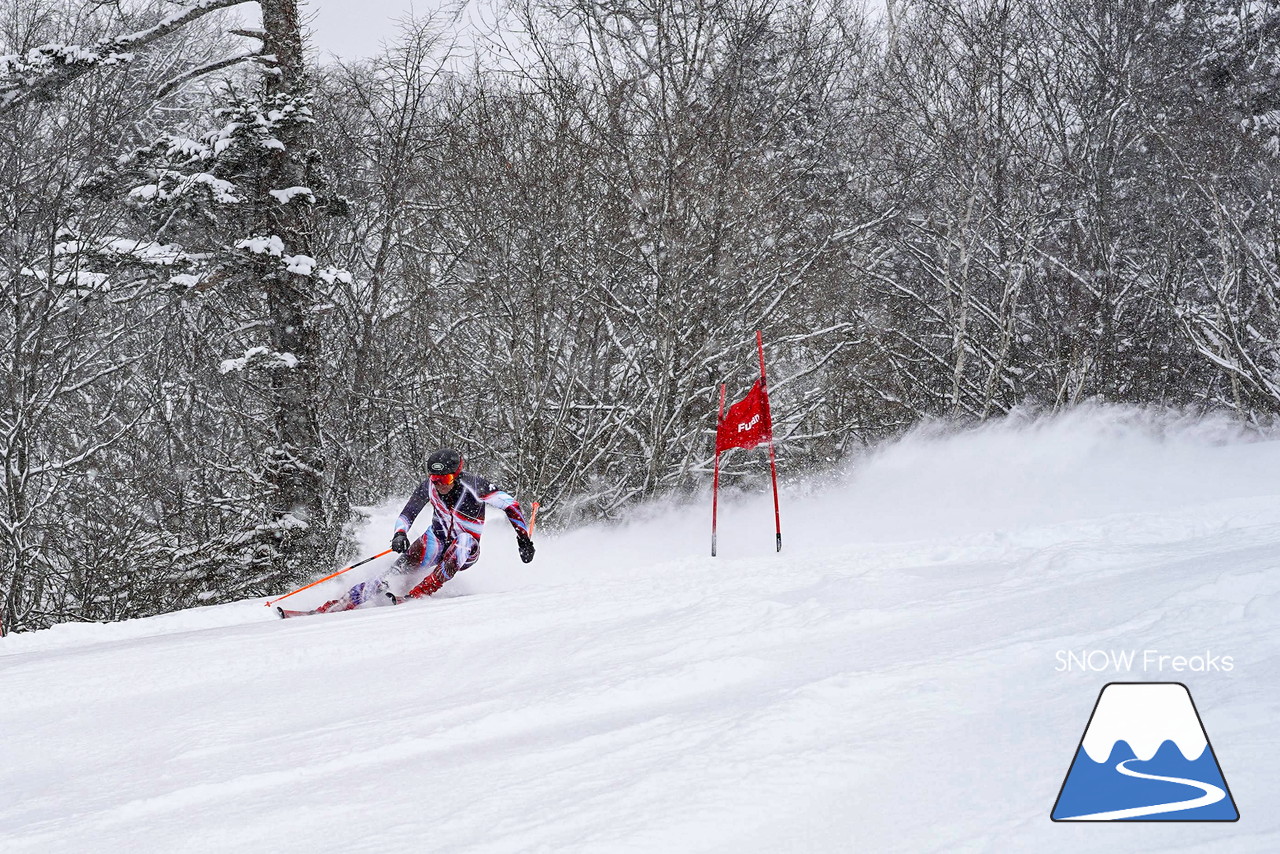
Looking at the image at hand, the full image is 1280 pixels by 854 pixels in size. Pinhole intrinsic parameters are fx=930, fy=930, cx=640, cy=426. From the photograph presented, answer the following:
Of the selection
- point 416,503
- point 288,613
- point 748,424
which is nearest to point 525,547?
point 416,503

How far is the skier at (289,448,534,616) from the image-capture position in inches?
304

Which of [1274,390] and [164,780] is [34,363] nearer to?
[164,780]

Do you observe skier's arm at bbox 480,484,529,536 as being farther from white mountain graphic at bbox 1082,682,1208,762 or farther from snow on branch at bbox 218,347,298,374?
white mountain graphic at bbox 1082,682,1208,762

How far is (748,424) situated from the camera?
8297mm

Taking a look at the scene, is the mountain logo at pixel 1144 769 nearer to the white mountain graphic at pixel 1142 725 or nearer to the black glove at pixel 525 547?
the white mountain graphic at pixel 1142 725

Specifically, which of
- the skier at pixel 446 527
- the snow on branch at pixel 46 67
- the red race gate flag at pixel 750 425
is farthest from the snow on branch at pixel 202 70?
the red race gate flag at pixel 750 425

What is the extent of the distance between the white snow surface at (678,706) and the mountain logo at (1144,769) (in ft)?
0.18

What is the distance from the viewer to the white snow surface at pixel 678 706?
2.41 m

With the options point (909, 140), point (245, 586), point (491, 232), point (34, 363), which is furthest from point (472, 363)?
point (909, 140)

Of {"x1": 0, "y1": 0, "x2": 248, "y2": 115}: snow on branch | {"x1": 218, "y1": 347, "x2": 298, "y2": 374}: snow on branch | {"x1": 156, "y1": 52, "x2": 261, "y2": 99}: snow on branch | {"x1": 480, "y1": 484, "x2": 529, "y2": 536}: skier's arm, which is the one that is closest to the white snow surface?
{"x1": 480, "y1": 484, "x2": 529, "y2": 536}: skier's arm

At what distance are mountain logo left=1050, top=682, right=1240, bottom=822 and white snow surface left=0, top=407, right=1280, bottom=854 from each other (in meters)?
0.05

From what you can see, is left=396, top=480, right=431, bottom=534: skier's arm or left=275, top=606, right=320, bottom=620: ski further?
left=396, top=480, right=431, bottom=534: skier's arm

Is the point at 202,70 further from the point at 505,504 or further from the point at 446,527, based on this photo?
the point at 505,504

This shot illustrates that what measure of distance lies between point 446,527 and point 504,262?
12.8ft
